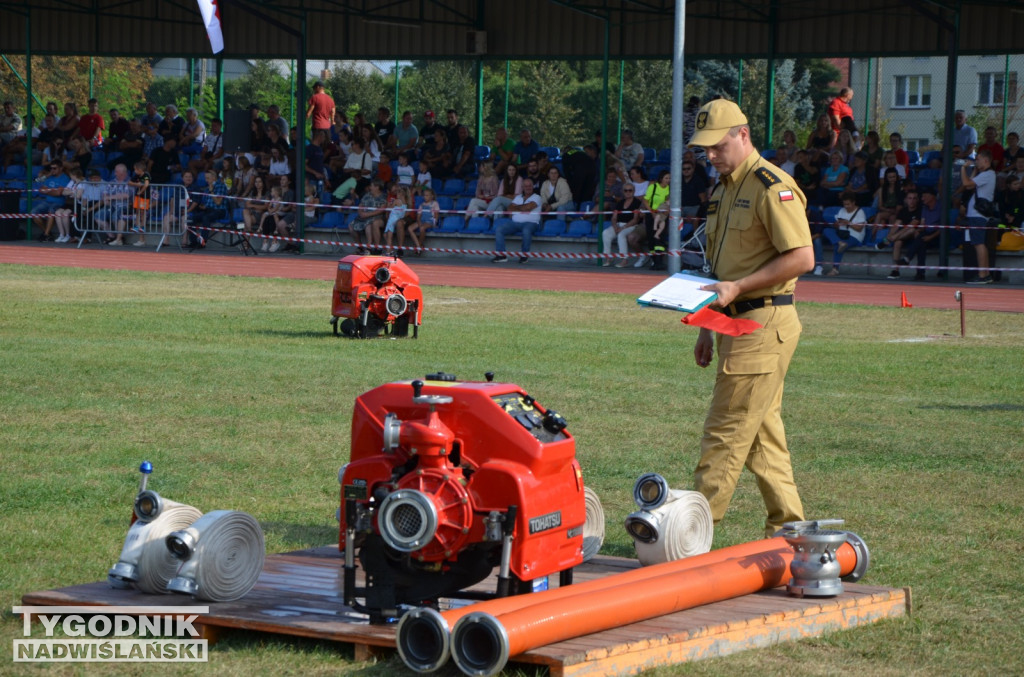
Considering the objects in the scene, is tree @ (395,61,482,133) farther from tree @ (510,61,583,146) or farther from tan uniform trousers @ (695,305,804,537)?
tan uniform trousers @ (695,305,804,537)

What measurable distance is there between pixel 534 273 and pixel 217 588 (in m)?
21.0

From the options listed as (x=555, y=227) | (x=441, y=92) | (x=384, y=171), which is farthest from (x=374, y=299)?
(x=441, y=92)

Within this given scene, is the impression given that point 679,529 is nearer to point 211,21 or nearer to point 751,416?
point 751,416

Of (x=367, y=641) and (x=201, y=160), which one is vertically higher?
(x=201, y=160)

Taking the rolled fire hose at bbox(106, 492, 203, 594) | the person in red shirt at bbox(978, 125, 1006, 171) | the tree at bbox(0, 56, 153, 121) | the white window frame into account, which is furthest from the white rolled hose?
the tree at bbox(0, 56, 153, 121)

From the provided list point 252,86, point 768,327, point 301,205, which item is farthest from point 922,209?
point 252,86

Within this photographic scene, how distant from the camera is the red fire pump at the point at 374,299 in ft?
50.5

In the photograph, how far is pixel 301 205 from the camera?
30.3 m

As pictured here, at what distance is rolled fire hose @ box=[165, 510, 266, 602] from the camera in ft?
17.4

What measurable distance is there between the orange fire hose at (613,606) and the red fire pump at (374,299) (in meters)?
9.77

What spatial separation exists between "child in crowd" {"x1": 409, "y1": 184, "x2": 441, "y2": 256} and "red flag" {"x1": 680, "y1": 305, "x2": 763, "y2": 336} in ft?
76.1

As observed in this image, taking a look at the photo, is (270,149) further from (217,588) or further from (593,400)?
(217,588)

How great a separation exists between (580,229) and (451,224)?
2.94 metres

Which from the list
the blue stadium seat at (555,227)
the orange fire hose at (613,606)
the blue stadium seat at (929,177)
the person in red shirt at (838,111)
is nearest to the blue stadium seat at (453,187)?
the blue stadium seat at (555,227)
